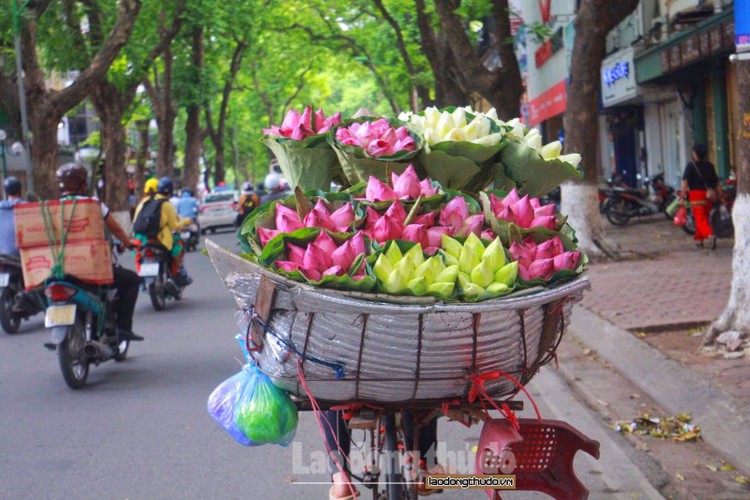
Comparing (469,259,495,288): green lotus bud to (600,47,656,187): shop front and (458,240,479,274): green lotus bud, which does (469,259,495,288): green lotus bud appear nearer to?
(458,240,479,274): green lotus bud

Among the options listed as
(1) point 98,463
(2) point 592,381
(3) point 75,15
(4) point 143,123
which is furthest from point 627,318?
(4) point 143,123

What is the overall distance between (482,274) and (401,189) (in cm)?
40

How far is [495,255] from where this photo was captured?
8.89 feet

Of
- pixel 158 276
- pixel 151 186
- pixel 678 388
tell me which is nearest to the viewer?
pixel 678 388

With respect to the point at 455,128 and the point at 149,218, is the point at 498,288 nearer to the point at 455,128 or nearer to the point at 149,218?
the point at 455,128

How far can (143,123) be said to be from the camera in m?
42.7

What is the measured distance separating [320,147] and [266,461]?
9.03ft

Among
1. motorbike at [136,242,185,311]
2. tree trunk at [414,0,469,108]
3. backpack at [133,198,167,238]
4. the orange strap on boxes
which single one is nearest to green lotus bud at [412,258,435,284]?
the orange strap on boxes

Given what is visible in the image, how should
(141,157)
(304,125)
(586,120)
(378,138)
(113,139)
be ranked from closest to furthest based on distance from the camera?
(378,138) → (304,125) → (586,120) → (113,139) → (141,157)

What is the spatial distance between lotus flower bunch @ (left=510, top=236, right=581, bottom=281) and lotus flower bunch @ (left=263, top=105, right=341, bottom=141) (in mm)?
798

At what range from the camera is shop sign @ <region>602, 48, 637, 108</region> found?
73.5ft

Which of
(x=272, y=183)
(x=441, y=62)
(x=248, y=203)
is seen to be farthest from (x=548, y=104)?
(x=272, y=183)

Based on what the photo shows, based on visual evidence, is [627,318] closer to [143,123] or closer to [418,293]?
[418,293]

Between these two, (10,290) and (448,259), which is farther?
(10,290)
